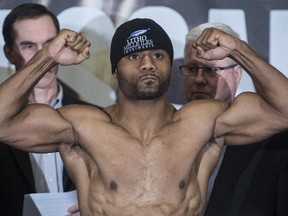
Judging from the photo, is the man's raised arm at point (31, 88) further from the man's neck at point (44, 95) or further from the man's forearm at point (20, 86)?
the man's neck at point (44, 95)

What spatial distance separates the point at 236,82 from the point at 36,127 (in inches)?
30.1

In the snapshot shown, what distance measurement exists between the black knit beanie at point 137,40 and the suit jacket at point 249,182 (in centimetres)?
50

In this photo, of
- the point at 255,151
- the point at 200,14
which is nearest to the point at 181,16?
the point at 200,14

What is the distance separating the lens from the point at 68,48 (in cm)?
266

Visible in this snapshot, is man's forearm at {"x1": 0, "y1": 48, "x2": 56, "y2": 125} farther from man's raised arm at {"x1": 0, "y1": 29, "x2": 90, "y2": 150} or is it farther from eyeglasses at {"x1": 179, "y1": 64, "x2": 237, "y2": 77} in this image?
eyeglasses at {"x1": 179, "y1": 64, "x2": 237, "y2": 77}

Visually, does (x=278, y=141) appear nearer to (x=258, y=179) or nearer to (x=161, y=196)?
(x=258, y=179)

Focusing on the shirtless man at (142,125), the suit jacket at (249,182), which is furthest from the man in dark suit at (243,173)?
the shirtless man at (142,125)

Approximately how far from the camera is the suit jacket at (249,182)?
303 centimetres

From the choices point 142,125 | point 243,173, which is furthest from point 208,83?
point 142,125

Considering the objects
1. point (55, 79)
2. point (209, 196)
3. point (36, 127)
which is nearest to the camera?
point (36, 127)

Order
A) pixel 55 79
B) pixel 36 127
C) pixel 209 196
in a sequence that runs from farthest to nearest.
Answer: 1. pixel 55 79
2. pixel 209 196
3. pixel 36 127

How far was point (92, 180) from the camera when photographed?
2.73 meters

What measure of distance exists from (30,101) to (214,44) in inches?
32.1

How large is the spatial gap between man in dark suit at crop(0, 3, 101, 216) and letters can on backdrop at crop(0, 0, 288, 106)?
106 millimetres
